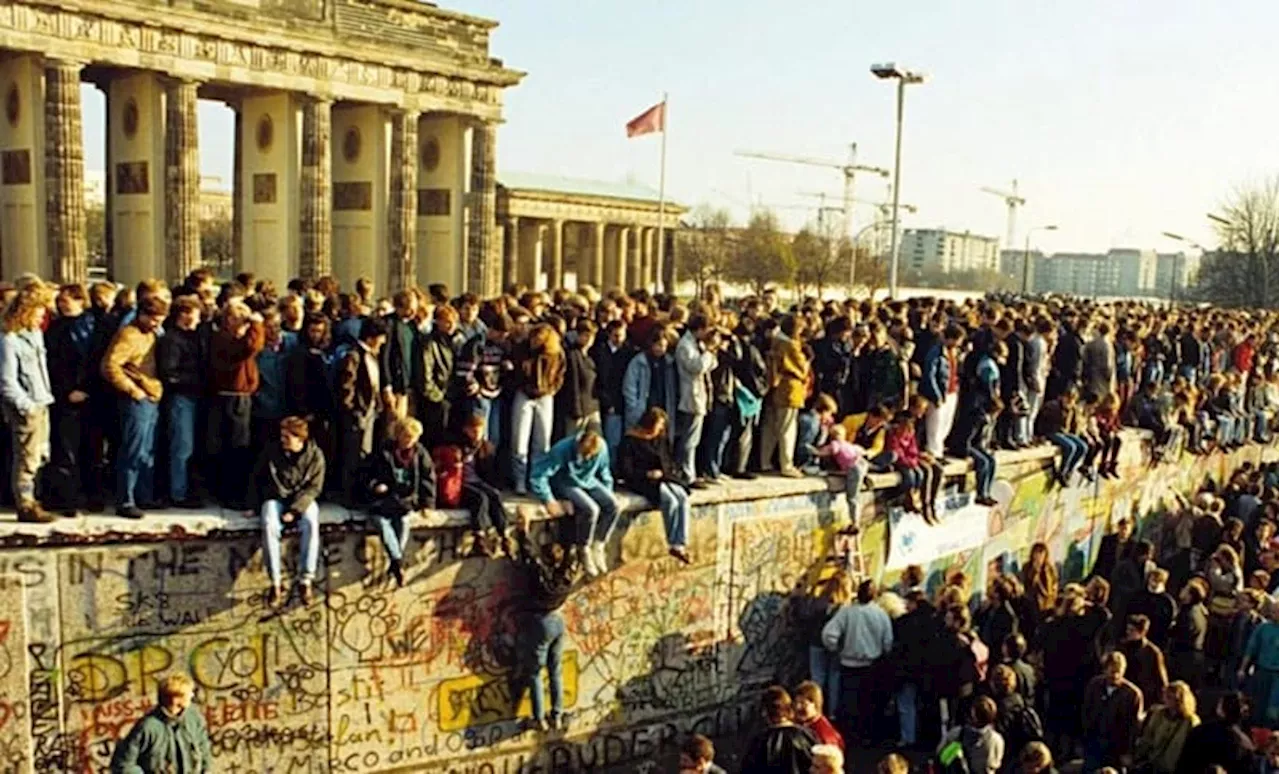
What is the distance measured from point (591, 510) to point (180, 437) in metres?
3.96

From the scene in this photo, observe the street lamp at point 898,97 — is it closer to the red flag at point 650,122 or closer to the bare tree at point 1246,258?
the red flag at point 650,122

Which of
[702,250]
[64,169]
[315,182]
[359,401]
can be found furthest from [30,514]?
[702,250]

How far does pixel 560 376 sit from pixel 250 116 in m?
32.4

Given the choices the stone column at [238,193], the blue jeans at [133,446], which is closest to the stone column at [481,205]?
the stone column at [238,193]

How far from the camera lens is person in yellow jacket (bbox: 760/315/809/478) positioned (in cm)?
1384

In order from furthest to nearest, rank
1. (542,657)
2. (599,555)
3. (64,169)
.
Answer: (64,169) < (599,555) < (542,657)

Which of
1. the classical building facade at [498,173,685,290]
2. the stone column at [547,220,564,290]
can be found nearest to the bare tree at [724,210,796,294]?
the classical building facade at [498,173,685,290]

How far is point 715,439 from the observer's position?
13.7 m

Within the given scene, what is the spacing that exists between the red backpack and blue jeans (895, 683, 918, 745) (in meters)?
5.17

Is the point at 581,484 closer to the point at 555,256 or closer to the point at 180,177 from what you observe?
the point at 180,177

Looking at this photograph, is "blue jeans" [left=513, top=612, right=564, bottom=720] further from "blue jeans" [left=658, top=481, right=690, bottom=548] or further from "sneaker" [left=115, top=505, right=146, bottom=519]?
"sneaker" [left=115, top=505, right=146, bottom=519]

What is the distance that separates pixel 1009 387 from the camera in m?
16.9

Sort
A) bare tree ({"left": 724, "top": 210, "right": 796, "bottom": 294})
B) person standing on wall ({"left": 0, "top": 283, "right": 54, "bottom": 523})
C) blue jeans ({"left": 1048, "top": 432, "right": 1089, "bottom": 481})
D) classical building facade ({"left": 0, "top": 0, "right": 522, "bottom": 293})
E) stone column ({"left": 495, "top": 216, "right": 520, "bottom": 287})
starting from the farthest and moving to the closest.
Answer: bare tree ({"left": 724, "top": 210, "right": 796, "bottom": 294}) < stone column ({"left": 495, "top": 216, "right": 520, "bottom": 287}) < classical building facade ({"left": 0, "top": 0, "right": 522, "bottom": 293}) < blue jeans ({"left": 1048, "top": 432, "right": 1089, "bottom": 481}) < person standing on wall ({"left": 0, "top": 283, "right": 54, "bottom": 523})

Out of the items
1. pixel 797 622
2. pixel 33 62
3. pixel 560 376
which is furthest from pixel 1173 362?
pixel 33 62
